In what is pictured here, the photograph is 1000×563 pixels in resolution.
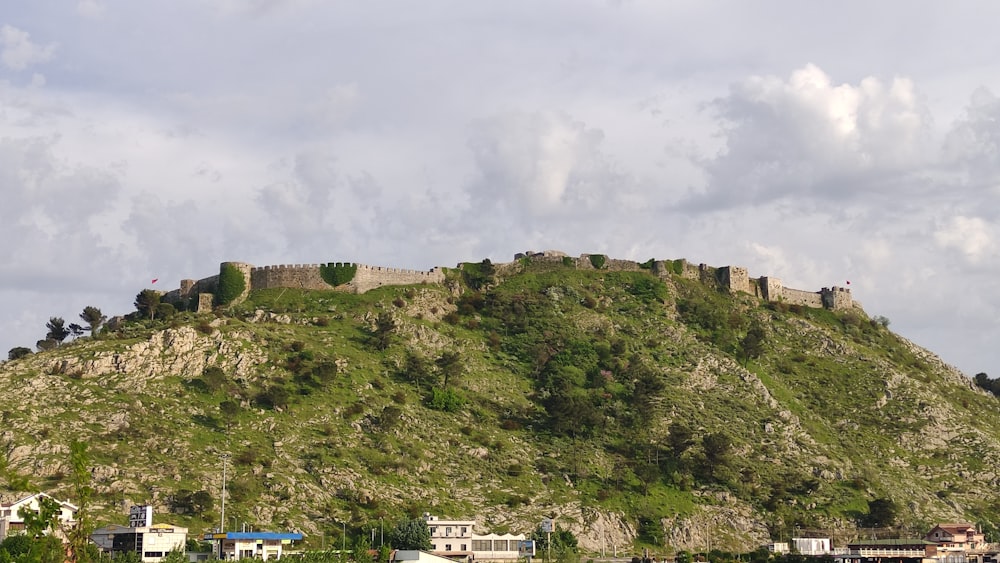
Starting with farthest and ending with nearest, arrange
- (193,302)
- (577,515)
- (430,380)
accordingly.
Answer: (193,302) → (430,380) → (577,515)

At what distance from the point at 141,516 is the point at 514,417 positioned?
162 feet

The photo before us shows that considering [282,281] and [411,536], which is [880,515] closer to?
[411,536]

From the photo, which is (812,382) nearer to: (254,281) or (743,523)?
(743,523)

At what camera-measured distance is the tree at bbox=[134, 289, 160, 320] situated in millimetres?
147625

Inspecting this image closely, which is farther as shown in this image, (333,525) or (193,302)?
(193,302)

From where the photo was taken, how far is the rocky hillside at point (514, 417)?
11056 cm

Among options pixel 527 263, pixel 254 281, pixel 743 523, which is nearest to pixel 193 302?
pixel 254 281

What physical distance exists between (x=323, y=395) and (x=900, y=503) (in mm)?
63392

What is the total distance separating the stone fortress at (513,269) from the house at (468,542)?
2004 inches

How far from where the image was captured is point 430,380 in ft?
446

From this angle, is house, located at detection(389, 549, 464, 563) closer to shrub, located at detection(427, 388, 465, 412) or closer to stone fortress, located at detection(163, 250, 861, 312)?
shrub, located at detection(427, 388, 465, 412)

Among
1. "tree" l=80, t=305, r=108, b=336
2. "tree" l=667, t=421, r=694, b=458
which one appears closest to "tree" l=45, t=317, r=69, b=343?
"tree" l=80, t=305, r=108, b=336

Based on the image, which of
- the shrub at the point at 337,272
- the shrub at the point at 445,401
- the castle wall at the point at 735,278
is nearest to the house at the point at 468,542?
the shrub at the point at 445,401

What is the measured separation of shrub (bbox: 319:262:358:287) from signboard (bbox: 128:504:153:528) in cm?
6017
